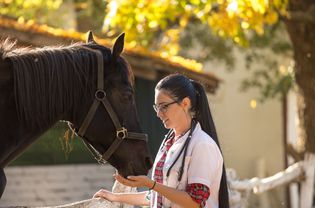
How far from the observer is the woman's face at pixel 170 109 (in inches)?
166

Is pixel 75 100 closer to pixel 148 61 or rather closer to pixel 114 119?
pixel 114 119

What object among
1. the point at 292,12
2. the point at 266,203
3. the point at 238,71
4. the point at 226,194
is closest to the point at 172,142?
the point at 226,194

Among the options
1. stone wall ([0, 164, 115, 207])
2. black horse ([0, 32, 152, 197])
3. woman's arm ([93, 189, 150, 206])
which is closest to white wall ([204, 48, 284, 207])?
stone wall ([0, 164, 115, 207])

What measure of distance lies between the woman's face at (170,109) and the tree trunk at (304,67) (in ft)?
19.1

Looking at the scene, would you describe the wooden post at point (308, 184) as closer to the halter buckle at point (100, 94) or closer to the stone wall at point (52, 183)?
the stone wall at point (52, 183)

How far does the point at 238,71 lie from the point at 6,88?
670 inches

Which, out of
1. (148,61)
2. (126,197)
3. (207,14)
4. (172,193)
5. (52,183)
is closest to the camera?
(172,193)

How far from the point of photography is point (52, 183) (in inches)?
411

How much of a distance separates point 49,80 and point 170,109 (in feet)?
Answer: 2.05

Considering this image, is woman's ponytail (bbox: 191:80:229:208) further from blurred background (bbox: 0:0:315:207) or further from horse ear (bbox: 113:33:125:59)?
blurred background (bbox: 0:0:315:207)

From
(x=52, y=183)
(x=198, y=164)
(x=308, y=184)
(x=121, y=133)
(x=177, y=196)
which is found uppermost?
(x=121, y=133)

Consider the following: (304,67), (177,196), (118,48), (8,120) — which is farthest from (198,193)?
(304,67)

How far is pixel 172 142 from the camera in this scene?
440 cm

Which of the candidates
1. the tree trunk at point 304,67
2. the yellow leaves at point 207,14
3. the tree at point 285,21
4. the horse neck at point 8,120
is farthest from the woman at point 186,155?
the tree trunk at point 304,67
